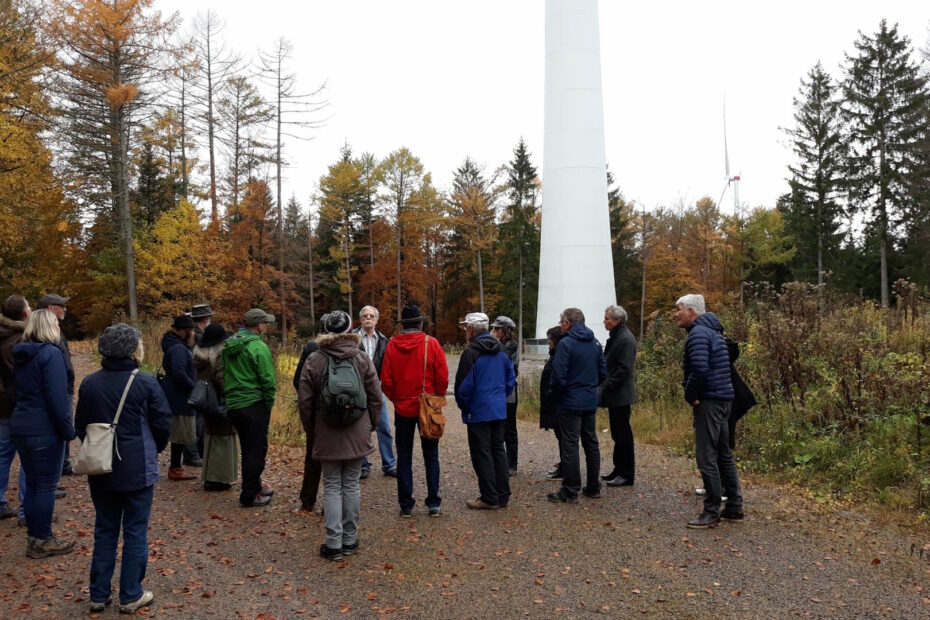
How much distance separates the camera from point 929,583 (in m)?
4.46

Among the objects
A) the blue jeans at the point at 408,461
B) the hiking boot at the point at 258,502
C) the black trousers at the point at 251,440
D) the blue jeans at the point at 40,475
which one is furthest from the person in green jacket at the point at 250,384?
the blue jeans at the point at 40,475

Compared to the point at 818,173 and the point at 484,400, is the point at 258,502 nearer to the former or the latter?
the point at 484,400

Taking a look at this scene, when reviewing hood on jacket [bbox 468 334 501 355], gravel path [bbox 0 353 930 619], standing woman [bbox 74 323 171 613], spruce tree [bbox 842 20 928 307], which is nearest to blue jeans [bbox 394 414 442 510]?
gravel path [bbox 0 353 930 619]

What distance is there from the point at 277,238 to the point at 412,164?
34.7 feet

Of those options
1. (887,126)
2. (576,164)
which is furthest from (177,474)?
(887,126)

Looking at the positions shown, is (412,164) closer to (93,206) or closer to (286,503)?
(93,206)

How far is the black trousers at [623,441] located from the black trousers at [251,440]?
11.1ft

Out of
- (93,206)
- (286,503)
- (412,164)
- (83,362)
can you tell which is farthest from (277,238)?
(286,503)

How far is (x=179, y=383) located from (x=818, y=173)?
123 feet

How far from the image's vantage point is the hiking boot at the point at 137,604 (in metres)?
4.01

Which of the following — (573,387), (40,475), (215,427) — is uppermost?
(573,387)

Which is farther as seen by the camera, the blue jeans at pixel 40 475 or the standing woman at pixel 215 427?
the standing woman at pixel 215 427

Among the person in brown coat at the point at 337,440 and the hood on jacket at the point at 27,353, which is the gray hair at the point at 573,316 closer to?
the person in brown coat at the point at 337,440

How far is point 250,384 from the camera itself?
5949mm
